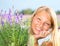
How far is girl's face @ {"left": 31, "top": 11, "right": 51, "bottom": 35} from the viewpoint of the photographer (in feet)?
6.69

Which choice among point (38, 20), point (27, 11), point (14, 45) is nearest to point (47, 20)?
point (38, 20)

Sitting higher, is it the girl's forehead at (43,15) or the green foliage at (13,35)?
the girl's forehead at (43,15)

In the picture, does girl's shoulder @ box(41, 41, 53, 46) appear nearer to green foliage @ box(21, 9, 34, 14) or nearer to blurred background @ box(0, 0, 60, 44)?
blurred background @ box(0, 0, 60, 44)

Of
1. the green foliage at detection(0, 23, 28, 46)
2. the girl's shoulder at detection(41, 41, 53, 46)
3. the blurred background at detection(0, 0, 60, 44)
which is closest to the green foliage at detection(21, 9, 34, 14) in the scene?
the blurred background at detection(0, 0, 60, 44)

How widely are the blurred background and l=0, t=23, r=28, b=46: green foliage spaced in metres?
0.05

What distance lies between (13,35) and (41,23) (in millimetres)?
298

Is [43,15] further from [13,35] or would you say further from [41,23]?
[13,35]

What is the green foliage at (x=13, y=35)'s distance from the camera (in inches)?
80.5

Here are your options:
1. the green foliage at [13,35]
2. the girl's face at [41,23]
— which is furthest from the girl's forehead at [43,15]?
the green foliage at [13,35]

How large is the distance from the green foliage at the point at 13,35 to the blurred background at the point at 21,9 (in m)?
0.05

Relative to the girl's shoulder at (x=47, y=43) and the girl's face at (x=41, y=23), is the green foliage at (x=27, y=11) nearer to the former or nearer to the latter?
the girl's face at (x=41, y=23)

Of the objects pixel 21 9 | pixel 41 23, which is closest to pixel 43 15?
pixel 41 23

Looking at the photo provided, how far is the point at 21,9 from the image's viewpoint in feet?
6.93

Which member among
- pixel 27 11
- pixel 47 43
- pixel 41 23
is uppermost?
pixel 27 11
